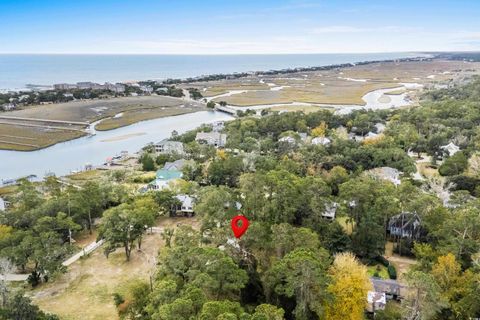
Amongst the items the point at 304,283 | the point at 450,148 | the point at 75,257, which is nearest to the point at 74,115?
the point at 75,257

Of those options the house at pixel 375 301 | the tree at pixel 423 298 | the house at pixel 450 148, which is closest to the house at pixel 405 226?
the house at pixel 375 301

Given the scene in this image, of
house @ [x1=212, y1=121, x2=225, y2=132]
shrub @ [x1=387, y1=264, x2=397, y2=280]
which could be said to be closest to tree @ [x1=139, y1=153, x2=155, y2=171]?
house @ [x1=212, y1=121, x2=225, y2=132]

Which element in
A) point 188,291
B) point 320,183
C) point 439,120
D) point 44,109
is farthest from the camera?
point 44,109

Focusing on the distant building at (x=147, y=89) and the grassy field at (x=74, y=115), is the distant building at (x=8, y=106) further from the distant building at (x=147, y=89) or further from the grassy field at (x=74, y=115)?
the distant building at (x=147, y=89)

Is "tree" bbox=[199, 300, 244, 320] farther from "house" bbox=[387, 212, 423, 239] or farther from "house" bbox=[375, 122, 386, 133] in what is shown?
"house" bbox=[375, 122, 386, 133]

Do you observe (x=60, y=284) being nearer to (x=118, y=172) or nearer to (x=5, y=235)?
(x=5, y=235)

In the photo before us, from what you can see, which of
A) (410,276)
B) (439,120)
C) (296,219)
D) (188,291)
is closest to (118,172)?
(296,219)

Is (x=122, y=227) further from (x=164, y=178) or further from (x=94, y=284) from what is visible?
(x=164, y=178)
